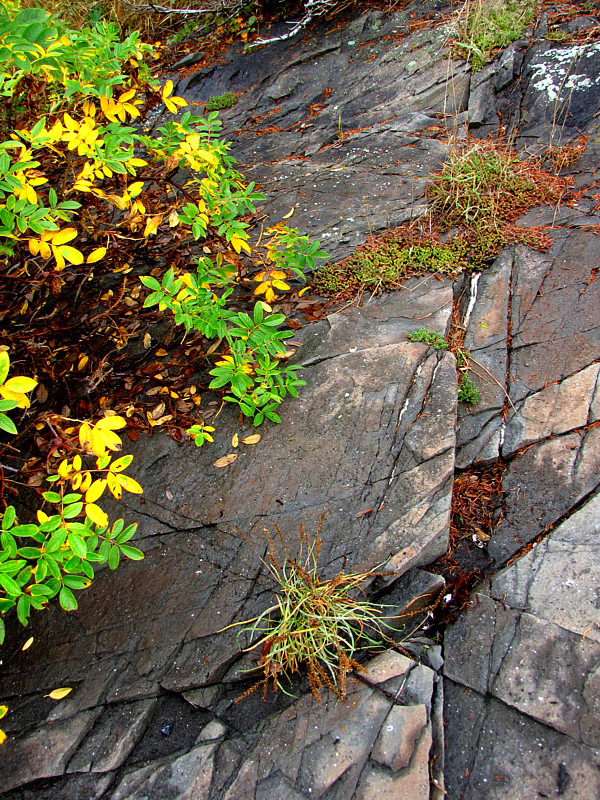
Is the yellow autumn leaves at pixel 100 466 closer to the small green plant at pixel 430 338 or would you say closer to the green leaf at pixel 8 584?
the green leaf at pixel 8 584

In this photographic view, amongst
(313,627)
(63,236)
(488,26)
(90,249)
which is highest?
(63,236)

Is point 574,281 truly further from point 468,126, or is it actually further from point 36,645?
point 36,645

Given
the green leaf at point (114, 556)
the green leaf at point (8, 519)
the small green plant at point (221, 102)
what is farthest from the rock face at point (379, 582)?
the small green plant at point (221, 102)

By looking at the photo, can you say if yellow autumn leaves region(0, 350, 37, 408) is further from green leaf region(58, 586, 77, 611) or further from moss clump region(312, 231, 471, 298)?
moss clump region(312, 231, 471, 298)

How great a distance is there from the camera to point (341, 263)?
398cm

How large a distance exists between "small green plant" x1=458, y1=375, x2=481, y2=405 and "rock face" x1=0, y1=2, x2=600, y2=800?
6 cm

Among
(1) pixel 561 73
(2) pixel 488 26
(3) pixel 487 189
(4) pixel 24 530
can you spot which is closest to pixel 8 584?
(4) pixel 24 530

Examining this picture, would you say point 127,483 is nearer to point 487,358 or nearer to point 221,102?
point 487,358

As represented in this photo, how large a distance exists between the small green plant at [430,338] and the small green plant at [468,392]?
241 mm

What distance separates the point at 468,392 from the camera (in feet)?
10.5

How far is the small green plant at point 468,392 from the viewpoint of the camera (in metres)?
3.18

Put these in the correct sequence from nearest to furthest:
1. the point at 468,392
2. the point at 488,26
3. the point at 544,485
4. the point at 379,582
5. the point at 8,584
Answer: the point at 8,584 < the point at 379,582 < the point at 544,485 < the point at 468,392 < the point at 488,26

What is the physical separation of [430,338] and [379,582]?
148cm

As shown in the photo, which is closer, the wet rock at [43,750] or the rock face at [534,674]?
the rock face at [534,674]
